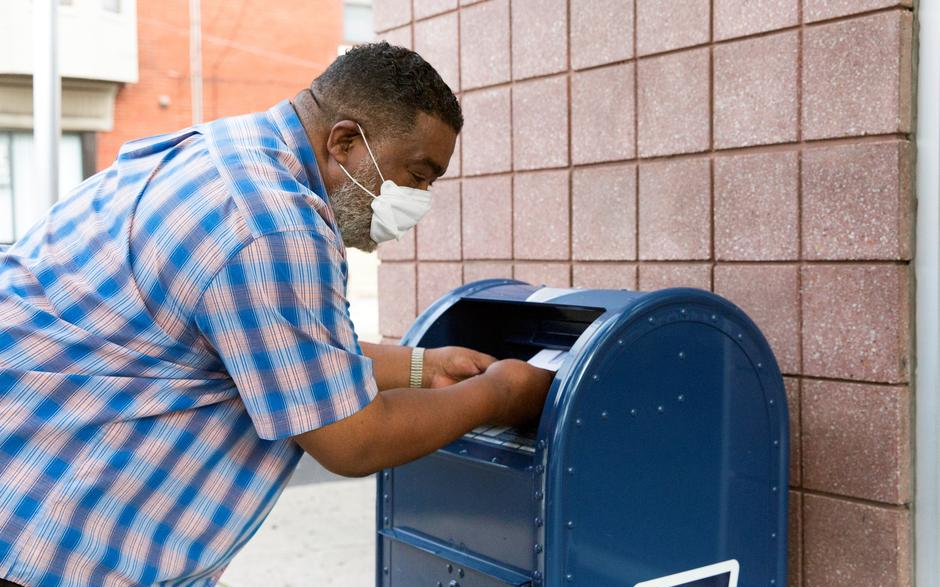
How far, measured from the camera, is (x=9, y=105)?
493 inches

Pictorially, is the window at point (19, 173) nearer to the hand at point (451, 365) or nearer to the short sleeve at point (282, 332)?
the hand at point (451, 365)

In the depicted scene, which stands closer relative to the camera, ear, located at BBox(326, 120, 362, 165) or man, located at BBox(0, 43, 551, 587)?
man, located at BBox(0, 43, 551, 587)

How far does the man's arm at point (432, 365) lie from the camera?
2137 mm

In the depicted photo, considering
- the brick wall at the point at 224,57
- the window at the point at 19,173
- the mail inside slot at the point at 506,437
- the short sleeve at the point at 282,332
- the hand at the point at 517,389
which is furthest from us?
the brick wall at the point at 224,57

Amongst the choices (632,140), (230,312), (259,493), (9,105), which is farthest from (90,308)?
(9,105)

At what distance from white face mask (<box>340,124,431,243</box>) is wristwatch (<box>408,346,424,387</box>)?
315 mm

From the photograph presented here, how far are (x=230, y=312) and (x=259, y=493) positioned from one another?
0.37 metres

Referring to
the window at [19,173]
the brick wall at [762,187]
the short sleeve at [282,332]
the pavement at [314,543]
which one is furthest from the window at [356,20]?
the short sleeve at [282,332]

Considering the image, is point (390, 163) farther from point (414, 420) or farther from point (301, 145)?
point (414, 420)

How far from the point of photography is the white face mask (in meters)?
1.88

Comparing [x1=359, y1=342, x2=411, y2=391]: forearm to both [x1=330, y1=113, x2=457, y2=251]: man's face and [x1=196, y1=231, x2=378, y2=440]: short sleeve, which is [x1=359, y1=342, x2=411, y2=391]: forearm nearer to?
[x1=330, y1=113, x2=457, y2=251]: man's face

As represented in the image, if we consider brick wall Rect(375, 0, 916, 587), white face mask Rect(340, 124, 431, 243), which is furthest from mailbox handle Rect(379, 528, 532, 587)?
brick wall Rect(375, 0, 916, 587)

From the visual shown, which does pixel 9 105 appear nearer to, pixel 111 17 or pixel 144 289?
pixel 111 17

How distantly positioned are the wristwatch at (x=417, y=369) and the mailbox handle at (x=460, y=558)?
1.18ft
